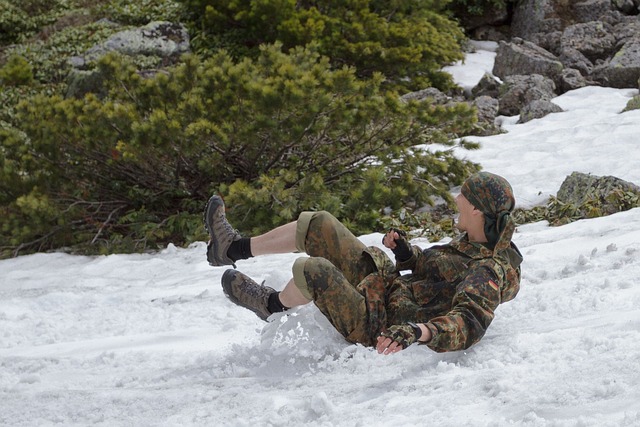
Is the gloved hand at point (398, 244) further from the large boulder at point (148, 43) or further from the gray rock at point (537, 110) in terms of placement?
the large boulder at point (148, 43)

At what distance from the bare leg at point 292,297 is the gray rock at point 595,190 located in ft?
11.0

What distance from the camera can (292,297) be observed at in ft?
12.1

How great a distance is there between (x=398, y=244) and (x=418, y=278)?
7.9 inches

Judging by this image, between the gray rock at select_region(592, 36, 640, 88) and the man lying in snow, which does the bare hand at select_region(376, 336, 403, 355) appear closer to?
the man lying in snow

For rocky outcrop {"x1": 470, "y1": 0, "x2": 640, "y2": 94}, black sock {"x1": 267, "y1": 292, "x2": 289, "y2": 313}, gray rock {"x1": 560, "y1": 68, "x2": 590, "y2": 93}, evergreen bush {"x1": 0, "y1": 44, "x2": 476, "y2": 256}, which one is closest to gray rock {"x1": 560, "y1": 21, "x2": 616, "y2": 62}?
rocky outcrop {"x1": 470, "y1": 0, "x2": 640, "y2": 94}

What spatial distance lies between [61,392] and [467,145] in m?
5.29

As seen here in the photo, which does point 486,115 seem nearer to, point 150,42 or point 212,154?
point 212,154

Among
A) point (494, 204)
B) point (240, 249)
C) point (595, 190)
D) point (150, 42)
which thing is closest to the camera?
point (494, 204)

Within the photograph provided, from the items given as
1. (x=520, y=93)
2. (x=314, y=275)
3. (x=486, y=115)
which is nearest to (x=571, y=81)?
(x=520, y=93)

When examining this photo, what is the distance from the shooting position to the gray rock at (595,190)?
611cm

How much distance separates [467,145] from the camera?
7621 mm

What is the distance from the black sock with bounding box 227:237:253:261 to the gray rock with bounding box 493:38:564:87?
29.7 feet

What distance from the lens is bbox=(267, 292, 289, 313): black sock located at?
3.79m

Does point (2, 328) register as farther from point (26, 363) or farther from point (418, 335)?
point (418, 335)
